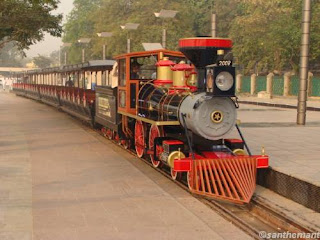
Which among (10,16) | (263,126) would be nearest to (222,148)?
(263,126)

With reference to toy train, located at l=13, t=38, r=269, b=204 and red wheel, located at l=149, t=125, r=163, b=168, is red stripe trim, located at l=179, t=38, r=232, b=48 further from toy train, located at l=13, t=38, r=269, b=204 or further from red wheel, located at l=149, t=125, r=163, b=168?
red wheel, located at l=149, t=125, r=163, b=168

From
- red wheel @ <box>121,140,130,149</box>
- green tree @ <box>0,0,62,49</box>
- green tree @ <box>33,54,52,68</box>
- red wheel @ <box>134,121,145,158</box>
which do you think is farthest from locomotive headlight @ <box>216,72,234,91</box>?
green tree @ <box>33,54,52,68</box>

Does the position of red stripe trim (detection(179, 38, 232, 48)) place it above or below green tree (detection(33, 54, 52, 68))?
below

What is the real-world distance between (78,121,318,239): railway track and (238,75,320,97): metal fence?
98.2ft

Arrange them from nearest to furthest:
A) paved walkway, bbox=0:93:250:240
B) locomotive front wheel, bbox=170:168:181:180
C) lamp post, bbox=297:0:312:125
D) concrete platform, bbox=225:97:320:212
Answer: paved walkway, bbox=0:93:250:240 < concrete platform, bbox=225:97:320:212 < locomotive front wheel, bbox=170:168:181:180 < lamp post, bbox=297:0:312:125

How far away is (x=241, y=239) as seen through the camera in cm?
583

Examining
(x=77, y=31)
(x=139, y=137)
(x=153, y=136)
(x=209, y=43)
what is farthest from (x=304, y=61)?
(x=77, y=31)

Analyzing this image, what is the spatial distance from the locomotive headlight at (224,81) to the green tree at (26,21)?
17.0 metres

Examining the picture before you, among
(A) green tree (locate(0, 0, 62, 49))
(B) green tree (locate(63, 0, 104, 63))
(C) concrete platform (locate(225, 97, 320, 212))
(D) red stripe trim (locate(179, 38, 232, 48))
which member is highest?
(B) green tree (locate(63, 0, 104, 63))

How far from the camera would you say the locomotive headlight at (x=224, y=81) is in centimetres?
796

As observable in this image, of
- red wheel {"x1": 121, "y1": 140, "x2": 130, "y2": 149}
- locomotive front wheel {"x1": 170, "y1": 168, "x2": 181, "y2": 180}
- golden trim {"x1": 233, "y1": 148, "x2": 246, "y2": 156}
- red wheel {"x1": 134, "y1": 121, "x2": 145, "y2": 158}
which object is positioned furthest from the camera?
red wheel {"x1": 121, "y1": 140, "x2": 130, "y2": 149}

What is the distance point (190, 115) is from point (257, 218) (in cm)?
230

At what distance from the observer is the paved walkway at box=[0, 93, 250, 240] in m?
5.94

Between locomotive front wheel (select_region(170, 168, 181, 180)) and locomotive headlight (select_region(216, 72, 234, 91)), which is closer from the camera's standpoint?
locomotive headlight (select_region(216, 72, 234, 91))
